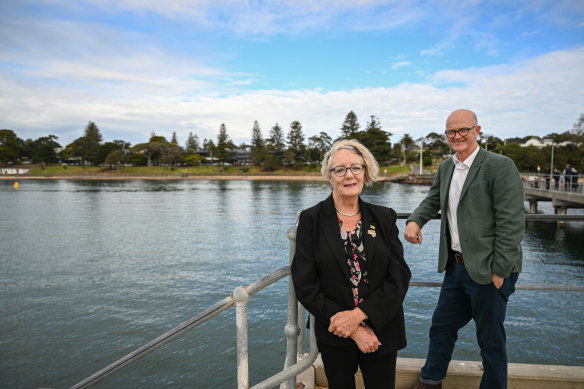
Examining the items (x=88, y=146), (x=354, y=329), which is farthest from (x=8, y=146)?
(x=354, y=329)

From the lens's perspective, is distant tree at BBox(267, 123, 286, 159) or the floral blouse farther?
distant tree at BBox(267, 123, 286, 159)

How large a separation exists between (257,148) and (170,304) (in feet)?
300

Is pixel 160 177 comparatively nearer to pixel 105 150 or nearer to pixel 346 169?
pixel 105 150

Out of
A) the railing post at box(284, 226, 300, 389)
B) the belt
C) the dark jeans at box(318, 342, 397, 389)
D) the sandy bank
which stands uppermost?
the belt

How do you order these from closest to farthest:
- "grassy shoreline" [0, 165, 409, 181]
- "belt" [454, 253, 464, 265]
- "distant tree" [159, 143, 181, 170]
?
"belt" [454, 253, 464, 265], "grassy shoreline" [0, 165, 409, 181], "distant tree" [159, 143, 181, 170]

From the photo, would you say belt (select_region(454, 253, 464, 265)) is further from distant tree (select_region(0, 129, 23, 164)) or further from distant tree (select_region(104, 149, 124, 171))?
distant tree (select_region(0, 129, 23, 164))

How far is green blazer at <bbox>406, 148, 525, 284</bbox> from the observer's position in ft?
7.12

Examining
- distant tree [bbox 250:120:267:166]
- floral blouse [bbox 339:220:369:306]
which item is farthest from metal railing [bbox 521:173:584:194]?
distant tree [bbox 250:120:267:166]

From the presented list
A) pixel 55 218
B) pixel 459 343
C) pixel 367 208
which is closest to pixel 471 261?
pixel 367 208

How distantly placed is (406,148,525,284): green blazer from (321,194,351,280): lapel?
91 cm

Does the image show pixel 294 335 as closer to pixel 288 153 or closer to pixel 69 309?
pixel 69 309

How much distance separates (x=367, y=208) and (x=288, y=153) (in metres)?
93.6

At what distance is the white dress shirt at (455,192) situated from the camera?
2.47 meters

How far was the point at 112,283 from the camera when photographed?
12812mm
